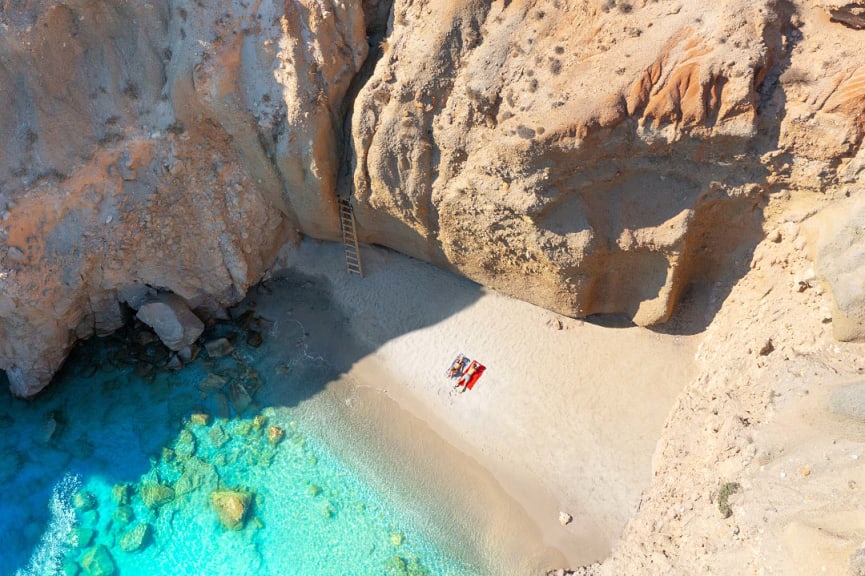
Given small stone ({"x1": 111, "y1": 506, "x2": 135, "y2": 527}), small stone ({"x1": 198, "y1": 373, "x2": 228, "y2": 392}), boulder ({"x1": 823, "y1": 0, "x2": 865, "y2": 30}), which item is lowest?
small stone ({"x1": 111, "y1": 506, "x2": 135, "y2": 527})

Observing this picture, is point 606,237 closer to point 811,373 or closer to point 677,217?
point 677,217

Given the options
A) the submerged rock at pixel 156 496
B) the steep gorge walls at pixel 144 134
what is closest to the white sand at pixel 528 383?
the steep gorge walls at pixel 144 134

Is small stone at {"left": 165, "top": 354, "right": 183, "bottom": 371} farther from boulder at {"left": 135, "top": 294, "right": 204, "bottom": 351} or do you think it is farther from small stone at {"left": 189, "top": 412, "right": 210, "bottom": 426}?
small stone at {"left": 189, "top": 412, "right": 210, "bottom": 426}

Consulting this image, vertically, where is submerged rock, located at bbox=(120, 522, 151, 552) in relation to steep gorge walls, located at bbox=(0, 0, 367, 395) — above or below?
below

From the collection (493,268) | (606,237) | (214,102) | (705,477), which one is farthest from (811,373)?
(214,102)

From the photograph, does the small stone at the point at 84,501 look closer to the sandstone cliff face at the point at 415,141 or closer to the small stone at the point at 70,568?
the small stone at the point at 70,568

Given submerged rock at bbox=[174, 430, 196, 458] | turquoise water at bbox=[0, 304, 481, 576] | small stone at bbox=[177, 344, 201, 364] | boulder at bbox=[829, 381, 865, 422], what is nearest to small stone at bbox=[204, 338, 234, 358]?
turquoise water at bbox=[0, 304, 481, 576]
